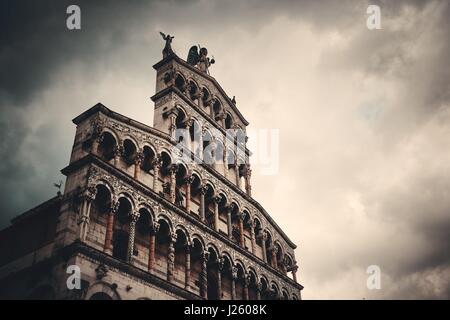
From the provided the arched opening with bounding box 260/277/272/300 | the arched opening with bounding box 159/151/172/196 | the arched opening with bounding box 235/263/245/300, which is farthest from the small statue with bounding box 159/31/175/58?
the arched opening with bounding box 260/277/272/300

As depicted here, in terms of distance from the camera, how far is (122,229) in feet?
68.3

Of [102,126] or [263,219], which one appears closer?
[102,126]

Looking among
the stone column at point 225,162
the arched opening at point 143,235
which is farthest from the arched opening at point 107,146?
the stone column at point 225,162

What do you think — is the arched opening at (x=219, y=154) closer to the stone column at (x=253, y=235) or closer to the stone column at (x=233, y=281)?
the stone column at (x=253, y=235)

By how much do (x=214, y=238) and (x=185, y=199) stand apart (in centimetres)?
289

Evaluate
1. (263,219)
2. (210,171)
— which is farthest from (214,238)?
(263,219)

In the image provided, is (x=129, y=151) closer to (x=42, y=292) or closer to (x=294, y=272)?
(x=42, y=292)

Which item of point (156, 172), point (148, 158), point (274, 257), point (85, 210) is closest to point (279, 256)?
point (274, 257)

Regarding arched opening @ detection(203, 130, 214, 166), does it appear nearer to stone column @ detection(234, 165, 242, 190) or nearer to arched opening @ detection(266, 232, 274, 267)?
stone column @ detection(234, 165, 242, 190)

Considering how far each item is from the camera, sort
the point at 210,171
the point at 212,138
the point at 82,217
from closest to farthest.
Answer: the point at 82,217 → the point at 210,171 → the point at 212,138

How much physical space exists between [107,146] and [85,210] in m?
5.00
